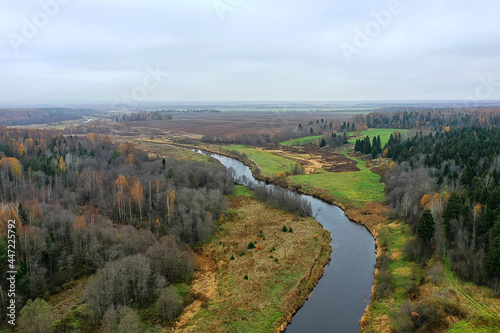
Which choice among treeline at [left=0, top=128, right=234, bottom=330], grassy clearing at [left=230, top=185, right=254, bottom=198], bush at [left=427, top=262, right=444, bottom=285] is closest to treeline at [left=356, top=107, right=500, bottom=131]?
grassy clearing at [left=230, top=185, right=254, bottom=198]

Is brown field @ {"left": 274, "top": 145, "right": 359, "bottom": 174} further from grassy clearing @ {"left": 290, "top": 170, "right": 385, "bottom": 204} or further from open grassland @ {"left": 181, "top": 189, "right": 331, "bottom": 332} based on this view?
open grassland @ {"left": 181, "top": 189, "right": 331, "bottom": 332}

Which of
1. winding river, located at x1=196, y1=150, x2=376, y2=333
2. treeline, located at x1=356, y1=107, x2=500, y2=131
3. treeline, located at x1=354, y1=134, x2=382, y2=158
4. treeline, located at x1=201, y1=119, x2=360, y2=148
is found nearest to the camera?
winding river, located at x1=196, y1=150, x2=376, y2=333

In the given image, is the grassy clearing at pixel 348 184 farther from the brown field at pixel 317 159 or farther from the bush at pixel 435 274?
the bush at pixel 435 274

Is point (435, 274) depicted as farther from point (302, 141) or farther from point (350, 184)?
point (302, 141)

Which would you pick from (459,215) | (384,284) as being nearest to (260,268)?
(384,284)

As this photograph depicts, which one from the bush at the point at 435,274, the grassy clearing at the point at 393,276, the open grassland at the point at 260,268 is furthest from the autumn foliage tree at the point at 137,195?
the bush at the point at 435,274
